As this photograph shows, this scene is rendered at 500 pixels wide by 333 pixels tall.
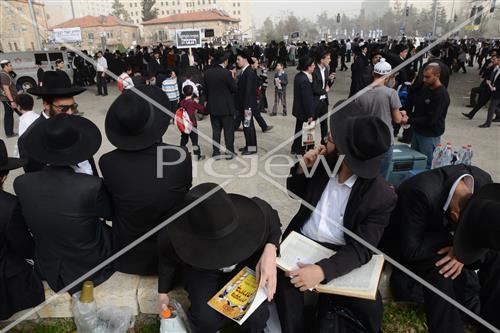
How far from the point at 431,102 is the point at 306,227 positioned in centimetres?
325

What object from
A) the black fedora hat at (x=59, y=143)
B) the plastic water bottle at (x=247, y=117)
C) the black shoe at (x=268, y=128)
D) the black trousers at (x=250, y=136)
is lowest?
the black shoe at (x=268, y=128)

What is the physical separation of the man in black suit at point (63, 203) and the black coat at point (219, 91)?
3857mm

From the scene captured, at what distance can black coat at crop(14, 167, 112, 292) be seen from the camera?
7.32 ft

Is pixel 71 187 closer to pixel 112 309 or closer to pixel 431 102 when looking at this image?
pixel 112 309

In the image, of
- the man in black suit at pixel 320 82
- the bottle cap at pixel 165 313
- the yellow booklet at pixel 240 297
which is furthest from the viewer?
the man in black suit at pixel 320 82

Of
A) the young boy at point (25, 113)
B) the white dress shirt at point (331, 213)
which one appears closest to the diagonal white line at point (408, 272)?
the white dress shirt at point (331, 213)

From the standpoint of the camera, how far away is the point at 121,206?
2.42 meters

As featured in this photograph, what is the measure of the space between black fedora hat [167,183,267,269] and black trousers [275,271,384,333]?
1.72 feet

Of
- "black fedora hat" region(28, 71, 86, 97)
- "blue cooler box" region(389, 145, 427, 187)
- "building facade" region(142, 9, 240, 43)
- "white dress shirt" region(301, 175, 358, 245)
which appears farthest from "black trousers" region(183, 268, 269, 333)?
"building facade" region(142, 9, 240, 43)

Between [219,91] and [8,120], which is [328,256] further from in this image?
Answer: [8,120]

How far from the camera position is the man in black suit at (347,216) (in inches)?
81.8

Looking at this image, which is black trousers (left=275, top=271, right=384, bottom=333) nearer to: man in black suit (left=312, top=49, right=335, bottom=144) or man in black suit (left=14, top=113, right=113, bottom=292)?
man in black suit (left=14, top=113, right=113, bottom=292)

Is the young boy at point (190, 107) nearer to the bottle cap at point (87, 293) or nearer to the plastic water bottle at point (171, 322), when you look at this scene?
the bottle cap at point (87, 293)

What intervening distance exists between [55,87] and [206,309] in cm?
313
